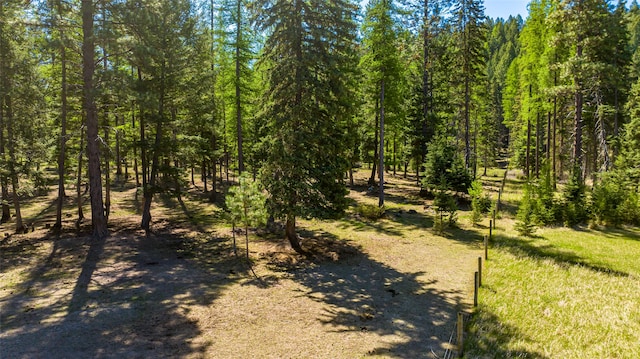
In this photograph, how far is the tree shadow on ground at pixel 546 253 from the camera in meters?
14.1

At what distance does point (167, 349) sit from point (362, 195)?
2447 cm

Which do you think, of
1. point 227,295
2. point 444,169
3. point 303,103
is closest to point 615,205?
point 444,169

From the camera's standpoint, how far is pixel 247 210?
53.5 ft

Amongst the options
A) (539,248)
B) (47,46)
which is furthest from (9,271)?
(539,248)

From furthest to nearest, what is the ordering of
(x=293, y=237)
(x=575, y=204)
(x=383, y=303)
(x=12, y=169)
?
(x=575, y=204), (x=12, y=169), (x=293, y=237), (x=383, y=303)

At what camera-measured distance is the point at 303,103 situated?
1627 cm

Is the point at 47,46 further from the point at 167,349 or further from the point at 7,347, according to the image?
the point at 167,349

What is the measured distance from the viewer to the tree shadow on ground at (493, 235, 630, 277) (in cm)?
1410

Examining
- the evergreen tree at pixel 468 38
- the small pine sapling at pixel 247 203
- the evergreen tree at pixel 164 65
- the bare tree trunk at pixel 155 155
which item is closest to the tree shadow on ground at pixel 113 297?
the bare tree trunk at pixel 155 155

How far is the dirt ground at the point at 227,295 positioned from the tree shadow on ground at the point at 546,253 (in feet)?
5.37

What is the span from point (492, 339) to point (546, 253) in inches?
354

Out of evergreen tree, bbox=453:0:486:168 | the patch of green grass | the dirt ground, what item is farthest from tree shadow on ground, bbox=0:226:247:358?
evergreen tree, bbox=453:0:486:168

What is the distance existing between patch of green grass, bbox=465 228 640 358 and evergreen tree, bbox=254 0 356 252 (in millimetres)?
7796

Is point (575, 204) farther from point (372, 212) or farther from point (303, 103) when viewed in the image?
point (303, 103)
